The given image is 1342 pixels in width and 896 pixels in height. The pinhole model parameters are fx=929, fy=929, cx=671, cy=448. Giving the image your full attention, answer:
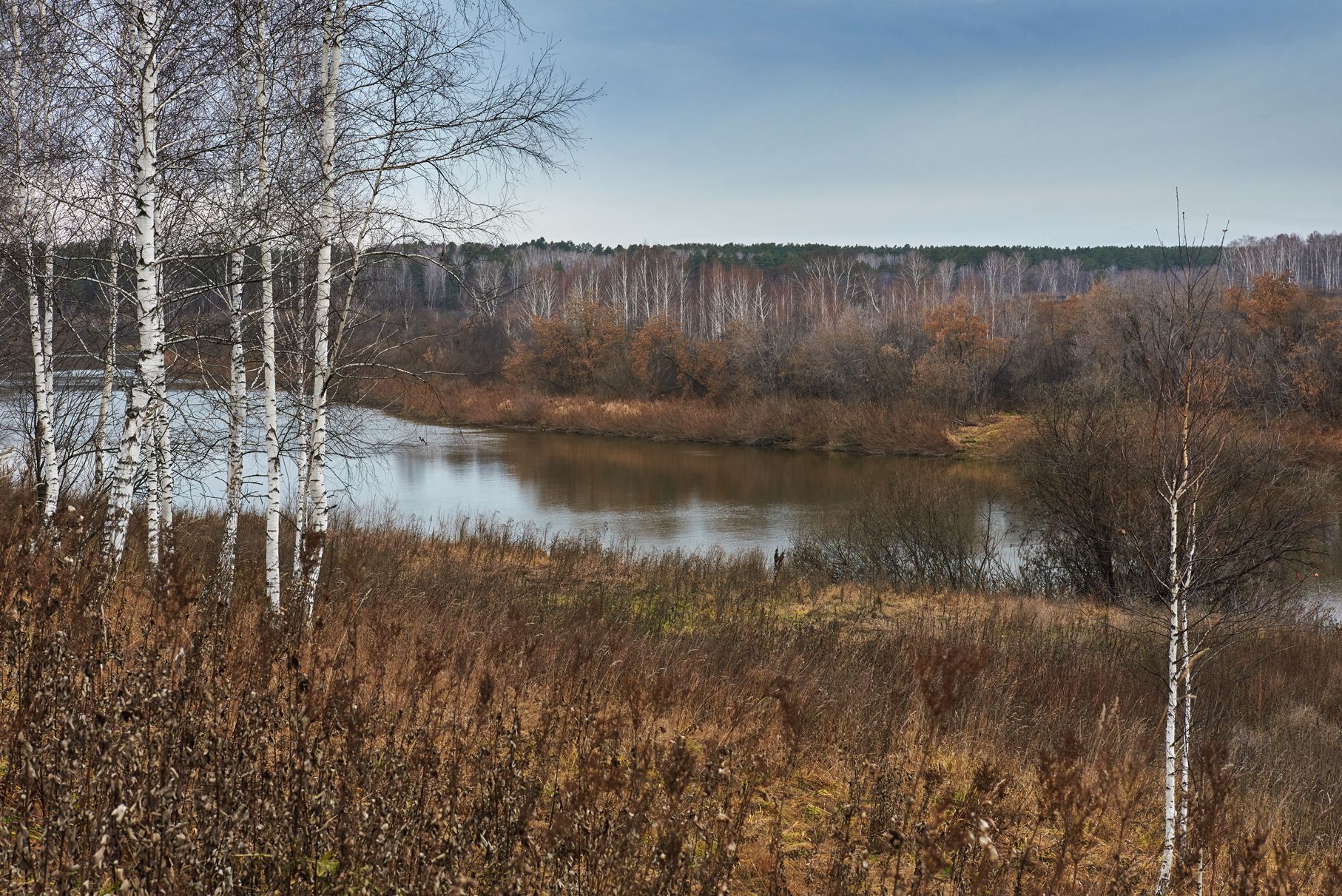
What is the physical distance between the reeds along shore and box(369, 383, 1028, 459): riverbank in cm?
2331

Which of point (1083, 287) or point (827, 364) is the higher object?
point (1083, 287)

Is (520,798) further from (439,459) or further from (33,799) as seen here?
(439,459)

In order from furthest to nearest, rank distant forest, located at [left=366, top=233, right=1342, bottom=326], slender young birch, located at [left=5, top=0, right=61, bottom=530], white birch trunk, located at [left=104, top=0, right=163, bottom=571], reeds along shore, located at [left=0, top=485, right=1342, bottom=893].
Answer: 1. distant forest, located at [left=366, top=233, right=1342, bottom=326]
2. slender young birch, located at [left=5, top=0, right=61, bottom=530]
3. white birch trunk, located at [left=104, top=0, right=163, bottom=571]
4. reeds along shore, located at [left=0, top=485, right=1342, bottom=893]

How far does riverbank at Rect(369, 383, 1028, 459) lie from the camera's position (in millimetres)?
35094

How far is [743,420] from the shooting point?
1540 inches

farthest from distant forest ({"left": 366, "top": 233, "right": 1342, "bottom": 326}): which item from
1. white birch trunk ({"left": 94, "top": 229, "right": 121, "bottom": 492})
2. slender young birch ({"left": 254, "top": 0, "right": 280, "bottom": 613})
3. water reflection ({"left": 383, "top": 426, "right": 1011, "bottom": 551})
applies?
slender young birch ({"left": 254, "top": 0, "right": 280, "bottom": 613})

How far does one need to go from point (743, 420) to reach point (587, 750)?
115 feet

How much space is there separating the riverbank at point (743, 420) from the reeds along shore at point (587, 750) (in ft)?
76.5

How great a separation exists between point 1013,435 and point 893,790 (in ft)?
102

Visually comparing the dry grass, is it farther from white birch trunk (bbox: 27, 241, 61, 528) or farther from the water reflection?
white birch trunk (bbox: 27, 241, 61, 528)

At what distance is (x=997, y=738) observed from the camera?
6.83m

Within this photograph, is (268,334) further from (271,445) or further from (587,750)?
(587,750)

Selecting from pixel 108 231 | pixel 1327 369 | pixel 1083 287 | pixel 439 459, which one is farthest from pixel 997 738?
pixel 1083 287

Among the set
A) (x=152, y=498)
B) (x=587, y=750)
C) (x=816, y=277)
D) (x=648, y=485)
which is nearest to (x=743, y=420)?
(x=648, y=485)
